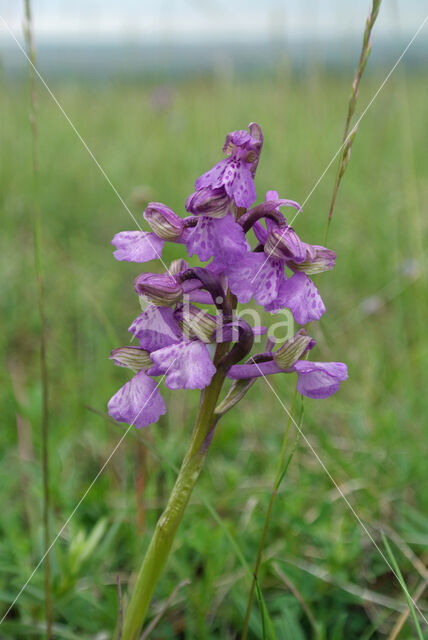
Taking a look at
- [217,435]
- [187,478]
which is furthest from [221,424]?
[187,478]

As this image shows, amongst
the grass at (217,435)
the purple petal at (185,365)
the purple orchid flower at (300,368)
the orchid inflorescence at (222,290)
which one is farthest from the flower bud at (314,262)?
the grass at (217,435)

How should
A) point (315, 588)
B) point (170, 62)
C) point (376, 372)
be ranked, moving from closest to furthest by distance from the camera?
point (315, 588)
point (376, 372)
point (170, 62)

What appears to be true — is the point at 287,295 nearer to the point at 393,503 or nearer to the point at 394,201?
the point at 393,503

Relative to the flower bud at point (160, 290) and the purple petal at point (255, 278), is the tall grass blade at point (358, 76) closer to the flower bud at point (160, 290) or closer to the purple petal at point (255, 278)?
the purple petal at point (255, 278)

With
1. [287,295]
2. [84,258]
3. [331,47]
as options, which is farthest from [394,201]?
[287,295]

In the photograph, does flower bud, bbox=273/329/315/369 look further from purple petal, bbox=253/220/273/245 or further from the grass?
the grass

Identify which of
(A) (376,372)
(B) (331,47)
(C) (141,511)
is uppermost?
(B) (331,47)

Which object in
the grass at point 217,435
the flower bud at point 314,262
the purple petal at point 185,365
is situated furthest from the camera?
the grass at point 217,435
